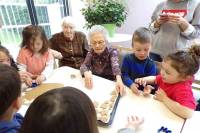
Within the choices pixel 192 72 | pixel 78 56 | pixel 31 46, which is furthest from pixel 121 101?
pixel 78 56

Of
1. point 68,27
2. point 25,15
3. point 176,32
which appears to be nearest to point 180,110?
point 176,32

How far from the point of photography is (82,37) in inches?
81.7

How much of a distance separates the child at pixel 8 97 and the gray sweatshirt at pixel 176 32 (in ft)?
4.30

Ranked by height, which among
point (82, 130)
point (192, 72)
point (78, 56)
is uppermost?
point (82, 130)

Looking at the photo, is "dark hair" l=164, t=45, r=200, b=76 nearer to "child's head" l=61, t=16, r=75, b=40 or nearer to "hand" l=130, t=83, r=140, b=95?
"hand" l=130, t=83, r=140, b=95

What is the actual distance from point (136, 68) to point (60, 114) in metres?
1.05

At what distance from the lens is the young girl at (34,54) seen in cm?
163

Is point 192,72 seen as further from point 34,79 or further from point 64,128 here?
point 34,79

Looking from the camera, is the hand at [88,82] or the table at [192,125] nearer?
the table at [192,125]

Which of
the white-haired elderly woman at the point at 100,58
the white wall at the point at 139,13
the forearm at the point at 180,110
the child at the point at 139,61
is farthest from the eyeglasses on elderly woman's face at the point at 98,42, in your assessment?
the white wall at the point at 139,13

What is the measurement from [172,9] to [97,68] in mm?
803

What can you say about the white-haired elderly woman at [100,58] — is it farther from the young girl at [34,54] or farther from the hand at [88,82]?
the young girl at [34,54]

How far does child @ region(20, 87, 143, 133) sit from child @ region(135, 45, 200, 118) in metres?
0.65

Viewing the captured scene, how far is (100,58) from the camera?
1.62 meters
